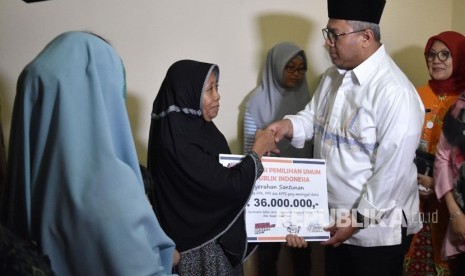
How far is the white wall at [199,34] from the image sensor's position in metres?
2.38

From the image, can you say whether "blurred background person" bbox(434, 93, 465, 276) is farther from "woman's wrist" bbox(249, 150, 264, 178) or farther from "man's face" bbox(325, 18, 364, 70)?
"woman's wrist" bbox(249, 150, 264, 178)

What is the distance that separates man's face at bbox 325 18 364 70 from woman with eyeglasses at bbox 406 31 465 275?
79 centimetres

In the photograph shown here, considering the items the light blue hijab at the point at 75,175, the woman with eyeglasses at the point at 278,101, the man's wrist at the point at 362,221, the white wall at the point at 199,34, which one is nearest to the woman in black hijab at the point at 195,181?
the man's wrist at the point at 362,221

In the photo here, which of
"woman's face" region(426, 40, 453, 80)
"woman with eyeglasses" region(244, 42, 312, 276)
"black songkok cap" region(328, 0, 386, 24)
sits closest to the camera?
"black songkok cap" region(328, 0, 386, 24)

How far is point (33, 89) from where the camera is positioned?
0.88 m

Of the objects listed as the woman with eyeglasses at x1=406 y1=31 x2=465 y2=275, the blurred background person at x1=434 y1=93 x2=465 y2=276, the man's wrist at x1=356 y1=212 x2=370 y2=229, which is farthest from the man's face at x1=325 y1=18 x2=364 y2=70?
the woman with eyeglasses at x1=406 y1=31 x2=465 y2=275

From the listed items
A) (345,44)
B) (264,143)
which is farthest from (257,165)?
(345,44)

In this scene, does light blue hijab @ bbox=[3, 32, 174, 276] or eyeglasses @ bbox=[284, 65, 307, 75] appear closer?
light blue hijab @ bbox=[3, 32, 174, 276]

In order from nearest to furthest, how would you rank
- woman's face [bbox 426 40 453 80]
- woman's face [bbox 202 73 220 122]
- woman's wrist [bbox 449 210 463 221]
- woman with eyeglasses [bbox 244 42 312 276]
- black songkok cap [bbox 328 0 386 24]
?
woman's face [bbox 202 73 220 122] → black songkok cap [bbox 328 0 386 24] → woman's wrist [bbox 449 210 463 221] → woman's face [bbox 426 40 453 80] → woman with eyeglasses [bbox 244 42 312 276]

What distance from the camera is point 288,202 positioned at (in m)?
1.85

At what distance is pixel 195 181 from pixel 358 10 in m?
1.03

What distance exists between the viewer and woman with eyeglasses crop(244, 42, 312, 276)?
2.79 meters

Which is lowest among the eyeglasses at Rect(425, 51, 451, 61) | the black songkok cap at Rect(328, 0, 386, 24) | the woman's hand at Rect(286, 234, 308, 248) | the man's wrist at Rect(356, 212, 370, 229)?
the woman's hand at Rect(286, 234, 308, 248)

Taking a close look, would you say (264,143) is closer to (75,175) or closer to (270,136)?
(270,136)
